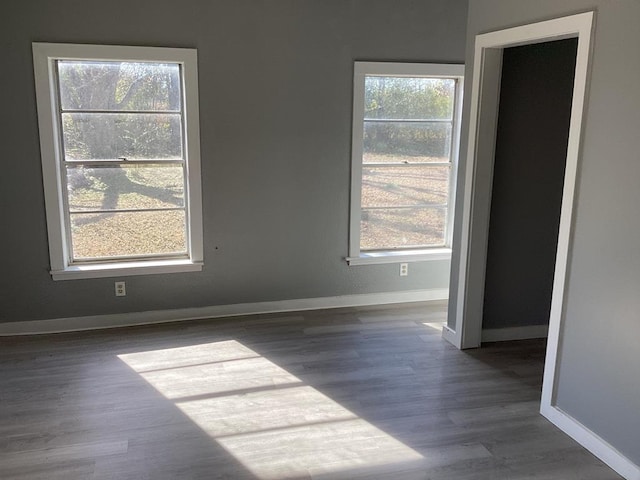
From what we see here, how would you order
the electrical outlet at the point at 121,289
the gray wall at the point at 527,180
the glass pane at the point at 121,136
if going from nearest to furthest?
the gray wall at the point at 527,180, the glass pane at the point at 121,136, the electrical outlet at the point at 121,289

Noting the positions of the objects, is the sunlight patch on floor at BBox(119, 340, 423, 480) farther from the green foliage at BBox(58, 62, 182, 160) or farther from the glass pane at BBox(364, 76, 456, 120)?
the glass pane at BBox(364, 76, 456, 120)

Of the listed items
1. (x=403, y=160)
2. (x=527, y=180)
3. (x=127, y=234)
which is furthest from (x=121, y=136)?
(x=527, y=180)

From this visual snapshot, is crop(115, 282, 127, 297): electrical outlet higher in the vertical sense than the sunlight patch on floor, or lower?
higher

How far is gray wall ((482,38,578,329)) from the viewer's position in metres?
3.50

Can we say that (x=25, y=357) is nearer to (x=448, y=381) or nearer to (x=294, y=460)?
(x=294, y=460)

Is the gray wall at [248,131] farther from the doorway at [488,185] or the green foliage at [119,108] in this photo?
the doorway at [488,185]

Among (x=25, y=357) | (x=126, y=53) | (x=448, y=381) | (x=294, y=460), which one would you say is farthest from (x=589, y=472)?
(x=126, y=53)

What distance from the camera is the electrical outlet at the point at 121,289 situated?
4.06 meters

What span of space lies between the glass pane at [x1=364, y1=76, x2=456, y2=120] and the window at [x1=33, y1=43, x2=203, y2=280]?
1.36 m

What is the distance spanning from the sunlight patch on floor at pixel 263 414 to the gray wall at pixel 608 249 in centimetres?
91

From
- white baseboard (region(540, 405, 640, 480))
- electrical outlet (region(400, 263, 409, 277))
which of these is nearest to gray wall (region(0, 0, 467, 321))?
electrical outlet (region(400, 263, 409, 277))

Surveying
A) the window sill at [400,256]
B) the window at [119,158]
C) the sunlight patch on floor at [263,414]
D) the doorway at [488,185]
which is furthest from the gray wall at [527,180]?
the window at [119,158]

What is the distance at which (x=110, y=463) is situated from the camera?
8.18ft

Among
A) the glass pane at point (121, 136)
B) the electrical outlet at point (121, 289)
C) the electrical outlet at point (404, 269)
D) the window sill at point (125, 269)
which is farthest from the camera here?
the electrical outlet at point (404, 269)
